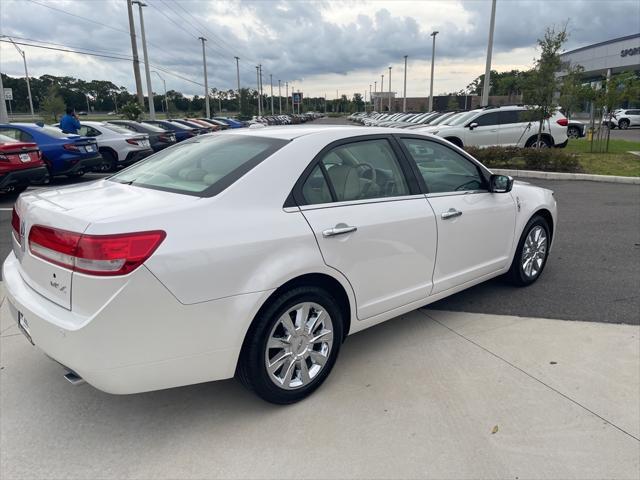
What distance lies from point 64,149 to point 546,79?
12756mm

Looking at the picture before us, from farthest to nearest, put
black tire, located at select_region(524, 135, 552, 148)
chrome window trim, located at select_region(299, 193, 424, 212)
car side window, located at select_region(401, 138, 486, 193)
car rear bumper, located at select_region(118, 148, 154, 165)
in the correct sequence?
black tire, located at select_region(524, 135, 552, 148) < car rear bumper, located at select_region(118, 148, 154, 165) < car side window, located at select_region(401, 138, 486, 193) < chrome window trim, located at select_region(299, 193, 424, 212)

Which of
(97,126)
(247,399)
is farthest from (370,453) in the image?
(97,126)

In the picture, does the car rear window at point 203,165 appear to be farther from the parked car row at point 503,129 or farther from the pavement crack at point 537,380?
the parked car row at point 503,129

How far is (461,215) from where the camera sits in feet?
12.1

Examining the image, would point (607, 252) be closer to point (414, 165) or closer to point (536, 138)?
point (414, 165)

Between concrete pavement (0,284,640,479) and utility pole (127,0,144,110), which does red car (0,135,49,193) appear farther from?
utility pole (127,0,144,110)

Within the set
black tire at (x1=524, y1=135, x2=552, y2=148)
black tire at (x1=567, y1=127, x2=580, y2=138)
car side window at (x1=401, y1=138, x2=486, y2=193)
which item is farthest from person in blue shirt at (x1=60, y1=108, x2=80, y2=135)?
black tire at (x1=567, y1=127, x2=580, y2=138)

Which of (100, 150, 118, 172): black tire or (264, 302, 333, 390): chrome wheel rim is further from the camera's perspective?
(100, 150, 118, 172): black tire

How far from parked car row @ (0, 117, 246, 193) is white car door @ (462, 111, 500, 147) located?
9.66 m

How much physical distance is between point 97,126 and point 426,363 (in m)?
13.3

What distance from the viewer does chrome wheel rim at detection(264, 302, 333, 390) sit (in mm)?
2729

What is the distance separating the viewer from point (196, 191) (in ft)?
8.83

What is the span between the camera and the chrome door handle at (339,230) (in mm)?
2824

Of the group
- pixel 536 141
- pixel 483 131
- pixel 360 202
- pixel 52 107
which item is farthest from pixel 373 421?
pixel 52 107
